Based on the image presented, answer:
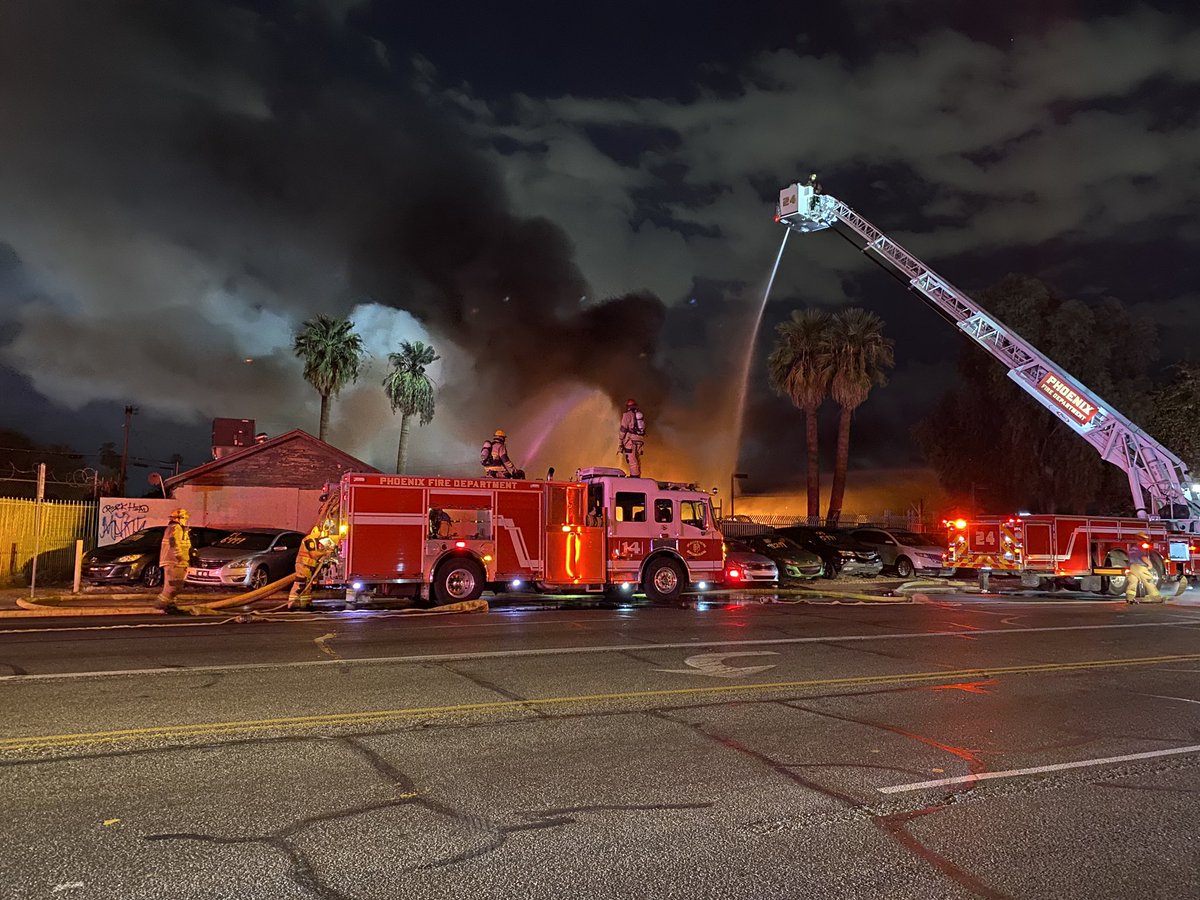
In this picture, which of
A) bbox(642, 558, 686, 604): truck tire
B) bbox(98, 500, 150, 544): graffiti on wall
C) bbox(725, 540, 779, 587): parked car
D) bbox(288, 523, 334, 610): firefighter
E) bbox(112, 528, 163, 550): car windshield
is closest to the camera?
bbox(288, 523, 334, 610): firefighter

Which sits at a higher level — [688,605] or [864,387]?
[864,387]

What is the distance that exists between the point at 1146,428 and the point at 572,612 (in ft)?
89.4

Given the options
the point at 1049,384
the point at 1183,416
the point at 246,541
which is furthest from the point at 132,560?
the point at 1183,416

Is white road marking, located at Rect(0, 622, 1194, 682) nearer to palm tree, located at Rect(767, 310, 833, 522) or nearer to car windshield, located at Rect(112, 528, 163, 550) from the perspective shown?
car windshield, located at Rect(112, 528, 163, 550)

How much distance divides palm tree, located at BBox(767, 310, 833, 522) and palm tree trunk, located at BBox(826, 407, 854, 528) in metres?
1.02

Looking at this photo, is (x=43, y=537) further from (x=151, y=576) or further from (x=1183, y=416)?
(x=1183, y=416)

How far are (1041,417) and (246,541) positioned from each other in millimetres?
30886

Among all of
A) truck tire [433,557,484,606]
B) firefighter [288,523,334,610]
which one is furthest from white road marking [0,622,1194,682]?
firefighter [288,523,334,610]

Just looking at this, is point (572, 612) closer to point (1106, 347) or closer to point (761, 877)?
point (761, 877)

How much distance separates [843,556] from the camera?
24.2 meters

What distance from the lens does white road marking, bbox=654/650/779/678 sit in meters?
8.59

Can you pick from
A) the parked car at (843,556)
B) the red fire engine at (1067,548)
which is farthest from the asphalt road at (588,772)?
the parked car at (843,556)

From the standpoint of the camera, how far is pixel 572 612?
14.9m

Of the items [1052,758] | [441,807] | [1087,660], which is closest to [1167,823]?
[1052,758]
